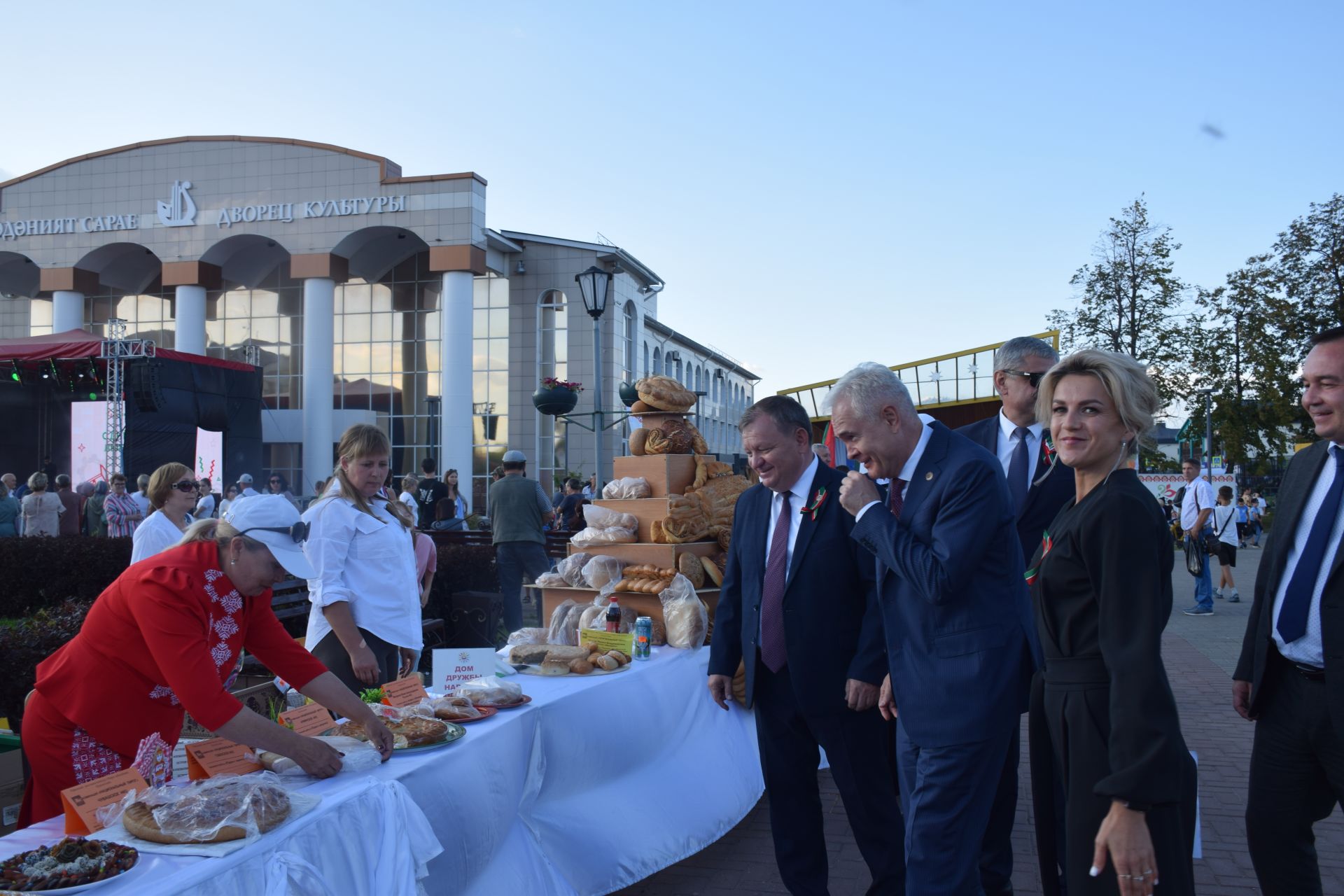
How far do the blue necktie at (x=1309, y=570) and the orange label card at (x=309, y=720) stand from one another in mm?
2872

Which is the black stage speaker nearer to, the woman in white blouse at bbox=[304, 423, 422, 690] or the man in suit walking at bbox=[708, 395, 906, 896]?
the woman in white blouse at bbox=[304, 423, 422, 690]

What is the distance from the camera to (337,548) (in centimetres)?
393

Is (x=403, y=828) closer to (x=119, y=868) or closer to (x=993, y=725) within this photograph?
(x=119, y=868)

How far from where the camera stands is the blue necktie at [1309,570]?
2.64 metres

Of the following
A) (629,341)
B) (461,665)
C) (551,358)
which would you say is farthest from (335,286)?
(461,665)

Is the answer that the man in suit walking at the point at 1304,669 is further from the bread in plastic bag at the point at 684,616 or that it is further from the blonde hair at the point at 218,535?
the blonde hair at the point at 218,535

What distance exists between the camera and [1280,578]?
2.78 meters

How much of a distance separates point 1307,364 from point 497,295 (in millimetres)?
29438

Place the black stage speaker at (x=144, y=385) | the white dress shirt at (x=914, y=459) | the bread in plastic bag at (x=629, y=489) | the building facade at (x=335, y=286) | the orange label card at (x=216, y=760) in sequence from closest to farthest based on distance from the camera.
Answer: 1. the orange label card at (x=216, y=760)
2. the white dress shirt at (x=914, y=459)
3. the bread in plastic bag at (x=629, y=489)
4. the black stage speaker at (x=144, y=385)
5. the building facade at (x=335, y=286)

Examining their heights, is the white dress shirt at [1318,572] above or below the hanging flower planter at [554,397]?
below

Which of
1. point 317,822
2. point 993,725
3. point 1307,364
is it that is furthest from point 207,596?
point 1307,364

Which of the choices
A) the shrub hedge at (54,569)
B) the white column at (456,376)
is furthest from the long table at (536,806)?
the white column at (456,376)

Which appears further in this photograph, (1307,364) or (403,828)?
(1307,364)

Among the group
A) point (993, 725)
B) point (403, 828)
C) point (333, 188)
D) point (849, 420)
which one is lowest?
point (403, 828)
